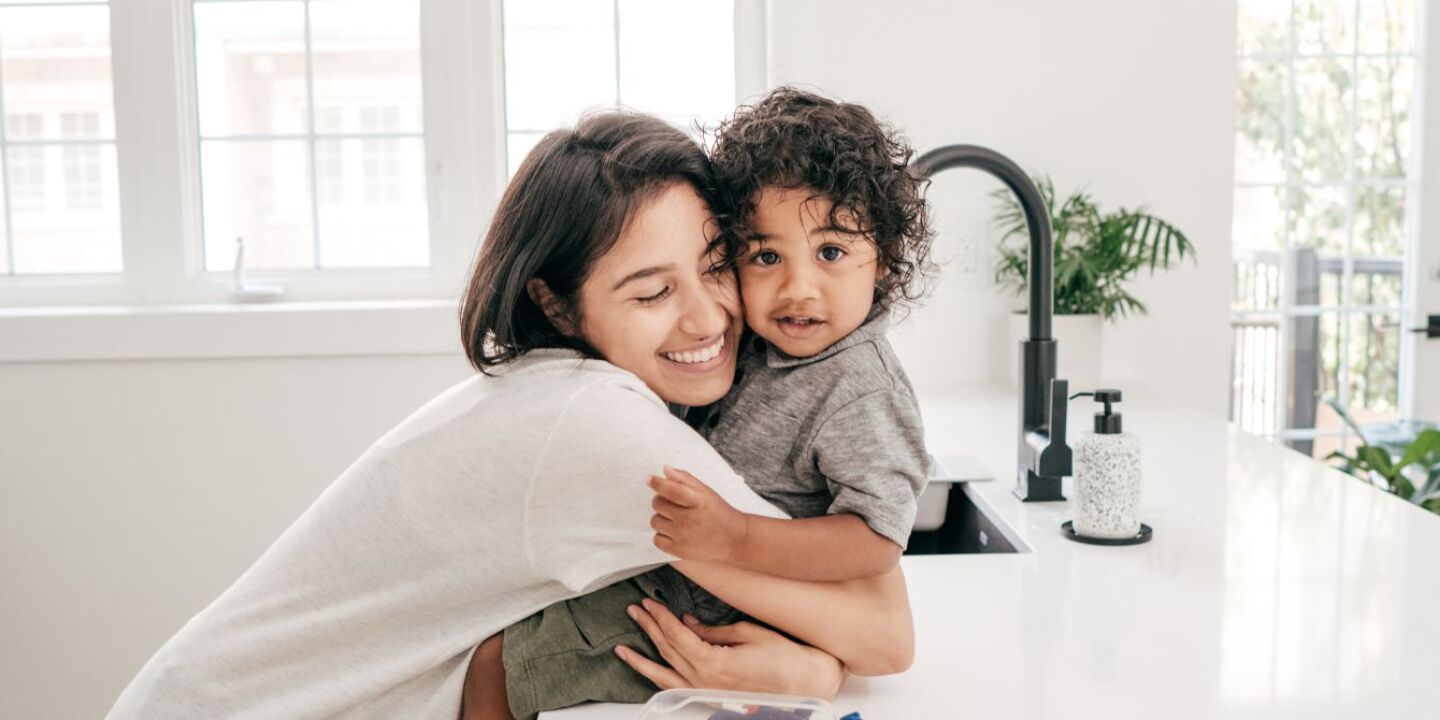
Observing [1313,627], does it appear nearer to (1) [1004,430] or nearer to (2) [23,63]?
(1) [1004,430]

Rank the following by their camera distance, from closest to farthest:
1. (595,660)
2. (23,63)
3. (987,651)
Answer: (595,660), (987,651), (23,63)

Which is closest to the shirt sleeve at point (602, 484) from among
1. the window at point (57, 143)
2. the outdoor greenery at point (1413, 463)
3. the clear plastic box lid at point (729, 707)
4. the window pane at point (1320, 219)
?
the clear plastic box lid at point (729, 707)

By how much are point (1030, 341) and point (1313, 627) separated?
58 cm

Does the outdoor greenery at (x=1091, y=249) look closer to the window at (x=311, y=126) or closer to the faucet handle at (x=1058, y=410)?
the window at (x=311, y=126)

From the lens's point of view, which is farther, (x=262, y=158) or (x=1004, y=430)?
(x=262, y=158)

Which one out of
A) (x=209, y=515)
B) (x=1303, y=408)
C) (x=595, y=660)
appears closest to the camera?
(x=595, y=660)

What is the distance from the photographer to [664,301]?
996 mm

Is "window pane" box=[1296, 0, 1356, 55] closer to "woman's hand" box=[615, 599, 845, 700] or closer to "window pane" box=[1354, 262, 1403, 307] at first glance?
"window pane" box=[1354, 262, 1403, 307]

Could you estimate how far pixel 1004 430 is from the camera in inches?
Answer: 86.4

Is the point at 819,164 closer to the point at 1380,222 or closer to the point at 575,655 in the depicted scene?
the point at 575,655

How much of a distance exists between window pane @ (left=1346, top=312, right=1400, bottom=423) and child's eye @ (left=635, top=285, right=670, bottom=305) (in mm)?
3006

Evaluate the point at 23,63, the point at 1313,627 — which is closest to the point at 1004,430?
the point at 1313,627

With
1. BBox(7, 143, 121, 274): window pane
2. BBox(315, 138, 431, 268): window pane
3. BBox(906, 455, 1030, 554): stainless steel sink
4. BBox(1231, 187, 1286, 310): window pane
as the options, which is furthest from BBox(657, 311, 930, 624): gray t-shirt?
BBox(1231, 187, 1286, 310): window pane

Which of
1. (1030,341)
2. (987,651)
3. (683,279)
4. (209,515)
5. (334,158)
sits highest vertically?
(334,158)
